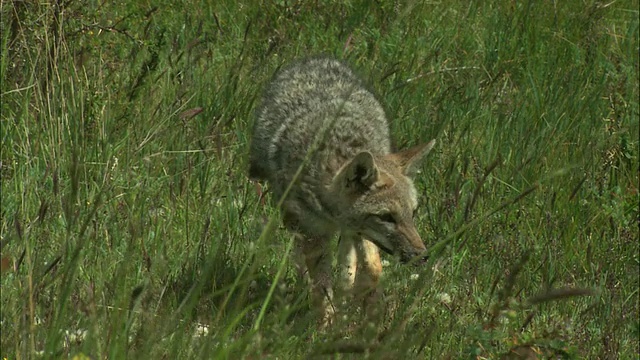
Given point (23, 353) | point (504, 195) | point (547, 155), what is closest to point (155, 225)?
point (23, 353)

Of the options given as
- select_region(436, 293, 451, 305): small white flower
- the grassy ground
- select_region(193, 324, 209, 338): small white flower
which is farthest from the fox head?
select_region(193, 324, 209, 338): small white flower

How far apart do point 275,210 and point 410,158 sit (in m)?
0.94

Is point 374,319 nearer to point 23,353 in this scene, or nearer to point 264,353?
point 264,353

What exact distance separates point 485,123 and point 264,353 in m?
3.69

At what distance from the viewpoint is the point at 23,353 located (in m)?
3.15

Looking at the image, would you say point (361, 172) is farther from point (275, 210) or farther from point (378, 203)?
point (275, 210)

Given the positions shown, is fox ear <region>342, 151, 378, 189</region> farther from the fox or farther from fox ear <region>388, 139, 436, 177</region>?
fox ear <region>388, 139, 436, 177</region>

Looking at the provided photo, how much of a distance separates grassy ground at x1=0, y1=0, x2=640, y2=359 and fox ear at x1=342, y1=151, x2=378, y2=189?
402mm

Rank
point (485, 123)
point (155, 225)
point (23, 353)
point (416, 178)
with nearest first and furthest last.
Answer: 1. point (23, 353)
2. point (155, 225)
3. point (416, 178)
4. point (485, 123)

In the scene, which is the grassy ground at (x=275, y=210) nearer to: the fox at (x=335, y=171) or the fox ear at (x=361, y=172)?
the fox at (x=335, y=171)

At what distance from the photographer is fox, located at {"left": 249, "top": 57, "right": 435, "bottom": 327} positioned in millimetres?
5215

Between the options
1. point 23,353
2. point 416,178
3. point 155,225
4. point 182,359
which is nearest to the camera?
point 23,353

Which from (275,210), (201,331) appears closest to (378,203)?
(275,210)

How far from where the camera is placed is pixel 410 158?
18.1 feet
